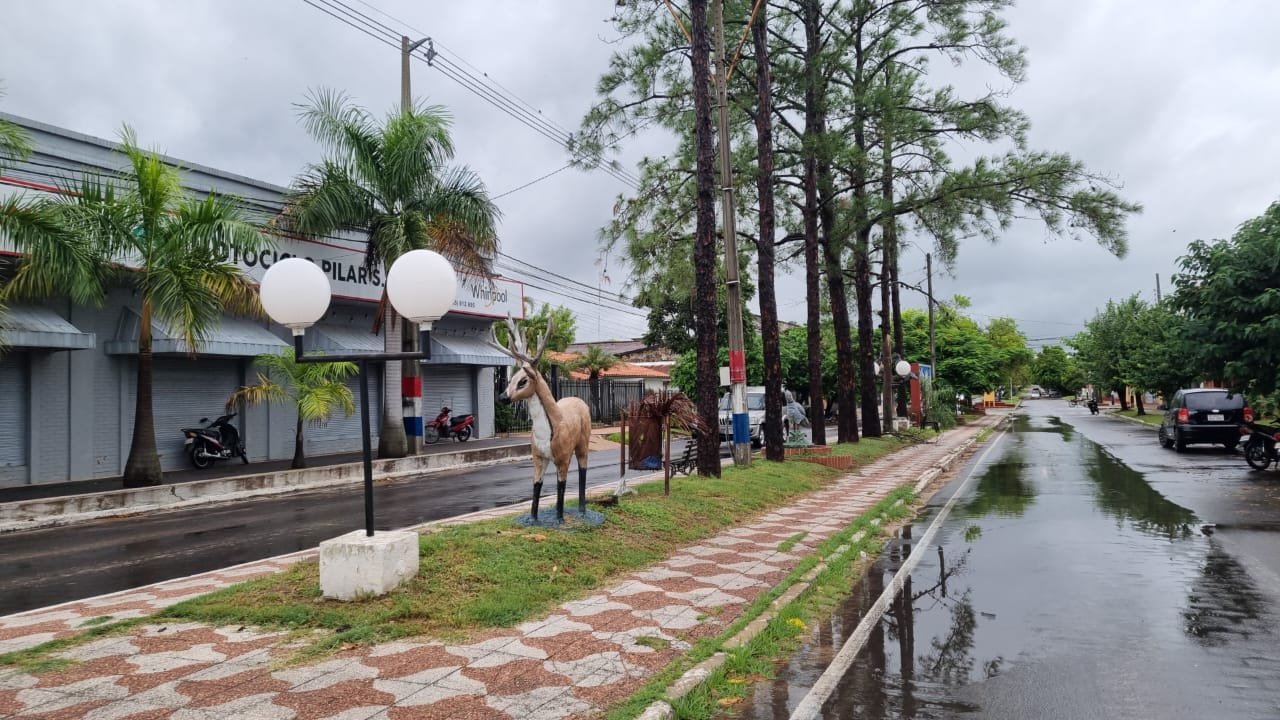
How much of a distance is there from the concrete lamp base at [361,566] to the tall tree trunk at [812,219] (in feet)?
46.0

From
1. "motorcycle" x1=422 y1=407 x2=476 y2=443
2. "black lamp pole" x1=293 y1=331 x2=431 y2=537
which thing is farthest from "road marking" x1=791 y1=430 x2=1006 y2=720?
"motorcycle" x1=422 y1=407 x2=476 y2=443

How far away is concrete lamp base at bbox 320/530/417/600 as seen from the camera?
5.78 meters

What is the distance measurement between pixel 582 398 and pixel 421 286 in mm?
25099

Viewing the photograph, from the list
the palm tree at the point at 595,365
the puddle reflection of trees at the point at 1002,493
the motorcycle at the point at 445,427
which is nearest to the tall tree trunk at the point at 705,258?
the puddle reflection of trees at the point at 1002,493

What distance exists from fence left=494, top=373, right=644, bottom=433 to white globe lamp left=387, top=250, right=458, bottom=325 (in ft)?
76.1

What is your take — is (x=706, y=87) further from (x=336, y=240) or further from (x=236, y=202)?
(x=336, y=240)

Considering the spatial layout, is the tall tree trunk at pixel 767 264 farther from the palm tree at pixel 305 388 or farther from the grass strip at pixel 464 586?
the palm tree at pixel 305 388

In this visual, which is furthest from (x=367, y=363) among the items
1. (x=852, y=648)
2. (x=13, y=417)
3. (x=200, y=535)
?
→ (x=13, y=417)

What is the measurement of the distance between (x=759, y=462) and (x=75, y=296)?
12.0 metres

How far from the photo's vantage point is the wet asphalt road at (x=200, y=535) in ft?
25.1

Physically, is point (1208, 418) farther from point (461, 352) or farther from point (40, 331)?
point (40, 331)

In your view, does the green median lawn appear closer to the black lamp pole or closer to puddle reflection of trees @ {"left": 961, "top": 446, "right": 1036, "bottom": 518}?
the black lamp pole

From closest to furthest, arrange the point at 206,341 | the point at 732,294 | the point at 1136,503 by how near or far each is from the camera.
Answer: the point at 1136,503, the point at 732,294, the point at 206,341

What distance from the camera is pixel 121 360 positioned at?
16578mm
